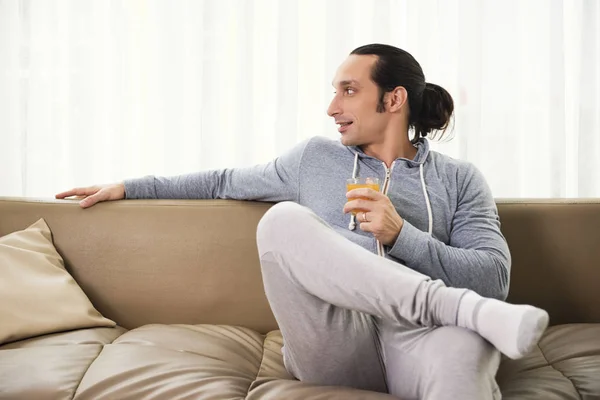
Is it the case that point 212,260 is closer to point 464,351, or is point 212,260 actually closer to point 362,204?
point 362,204

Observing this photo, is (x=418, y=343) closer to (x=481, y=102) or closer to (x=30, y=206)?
(x=30, y=206)

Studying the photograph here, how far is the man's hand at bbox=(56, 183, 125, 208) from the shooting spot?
214 cm

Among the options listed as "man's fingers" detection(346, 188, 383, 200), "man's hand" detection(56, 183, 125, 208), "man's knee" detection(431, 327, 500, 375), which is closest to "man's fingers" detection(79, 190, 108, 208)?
"man's hand" detection(56, 183, 125, 208)

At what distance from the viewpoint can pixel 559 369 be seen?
1.70 metres

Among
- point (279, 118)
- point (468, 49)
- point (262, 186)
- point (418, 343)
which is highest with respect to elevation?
point (468, 49)

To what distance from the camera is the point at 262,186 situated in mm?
2104

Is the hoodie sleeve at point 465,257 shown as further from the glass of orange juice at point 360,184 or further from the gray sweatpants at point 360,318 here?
the gray sweatpants at point 360,318

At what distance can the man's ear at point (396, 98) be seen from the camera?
2107 mm

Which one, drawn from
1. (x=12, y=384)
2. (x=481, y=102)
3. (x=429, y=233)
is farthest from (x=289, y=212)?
(x=481, y=102)

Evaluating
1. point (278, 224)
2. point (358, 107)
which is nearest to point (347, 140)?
point (358, 107)

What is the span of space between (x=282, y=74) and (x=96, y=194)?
106cm

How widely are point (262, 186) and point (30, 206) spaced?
769 mm

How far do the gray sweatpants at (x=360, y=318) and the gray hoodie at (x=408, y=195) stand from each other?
0.30 meters

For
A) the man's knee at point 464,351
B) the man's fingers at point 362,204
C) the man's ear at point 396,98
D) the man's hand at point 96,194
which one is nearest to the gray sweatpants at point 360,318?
the man's knee at point 464,351
